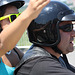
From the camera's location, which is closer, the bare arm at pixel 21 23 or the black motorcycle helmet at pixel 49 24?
the bare arm at pixel 21 23

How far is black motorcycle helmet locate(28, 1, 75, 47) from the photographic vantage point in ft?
7.46

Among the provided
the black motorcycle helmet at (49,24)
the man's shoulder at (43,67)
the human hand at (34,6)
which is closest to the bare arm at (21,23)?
the human hand at (34,6)

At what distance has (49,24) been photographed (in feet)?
7.46

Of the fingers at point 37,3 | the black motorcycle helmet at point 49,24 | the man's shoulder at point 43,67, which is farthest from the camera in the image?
the black motorcycle helmet at point 49,24

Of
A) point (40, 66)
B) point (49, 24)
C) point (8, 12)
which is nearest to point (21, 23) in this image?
point (40, 66)

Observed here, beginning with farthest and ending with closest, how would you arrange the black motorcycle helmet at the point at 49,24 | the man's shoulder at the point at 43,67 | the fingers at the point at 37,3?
the black motorcycle helmet at the point at 49,24, the man's shoulder at the point at 43,67, the fingers at the point at 37,3

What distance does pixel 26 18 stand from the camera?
62.9 inches

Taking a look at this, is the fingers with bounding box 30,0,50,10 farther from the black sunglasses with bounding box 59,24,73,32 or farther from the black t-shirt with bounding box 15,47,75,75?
the black sunglasses with bounding box 59,24,73,32

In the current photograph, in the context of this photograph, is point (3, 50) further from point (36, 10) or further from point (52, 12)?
point (52, 12)

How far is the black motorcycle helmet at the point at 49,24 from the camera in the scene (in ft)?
7.46

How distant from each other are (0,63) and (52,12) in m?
0.81

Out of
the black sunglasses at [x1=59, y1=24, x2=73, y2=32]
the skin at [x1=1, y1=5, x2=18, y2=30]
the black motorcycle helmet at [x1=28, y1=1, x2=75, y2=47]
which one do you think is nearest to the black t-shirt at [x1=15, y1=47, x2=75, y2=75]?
the black motorcycle helmet at [x1=28, y1=1, x2=75, y2=47]

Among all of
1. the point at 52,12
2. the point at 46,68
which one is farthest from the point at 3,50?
the point at 52,12

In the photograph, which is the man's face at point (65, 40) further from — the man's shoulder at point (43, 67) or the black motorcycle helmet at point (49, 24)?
the man's shoulder at point (43, 67)
